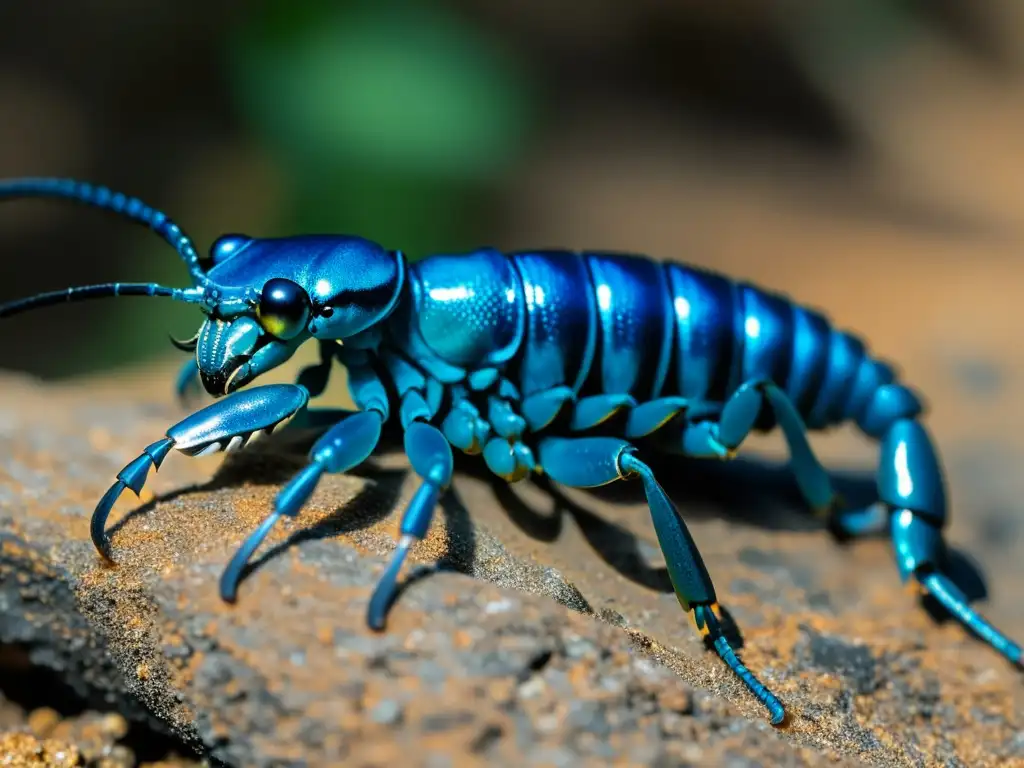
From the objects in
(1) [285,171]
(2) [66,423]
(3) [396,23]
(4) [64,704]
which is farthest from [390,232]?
(4) [64,704]

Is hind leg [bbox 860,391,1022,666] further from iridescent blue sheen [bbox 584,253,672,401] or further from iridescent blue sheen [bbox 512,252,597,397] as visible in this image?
iridescent blue sheen [bbox 512,252,597,397]

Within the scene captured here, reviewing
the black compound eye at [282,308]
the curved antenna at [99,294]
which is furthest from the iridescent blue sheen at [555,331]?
the curved antenna at [99,294]

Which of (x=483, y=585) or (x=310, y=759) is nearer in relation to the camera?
(x=310, y=759)

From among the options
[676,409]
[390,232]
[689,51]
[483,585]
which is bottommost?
[390,232]

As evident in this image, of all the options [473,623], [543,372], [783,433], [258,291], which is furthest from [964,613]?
[258,291]

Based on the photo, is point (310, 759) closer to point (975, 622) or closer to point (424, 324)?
point (424, 324)

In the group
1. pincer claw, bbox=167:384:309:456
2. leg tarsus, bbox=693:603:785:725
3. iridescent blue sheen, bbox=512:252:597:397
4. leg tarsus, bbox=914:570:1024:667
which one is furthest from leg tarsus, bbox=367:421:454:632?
leg tarsus, bbox=914:570:1024:667
